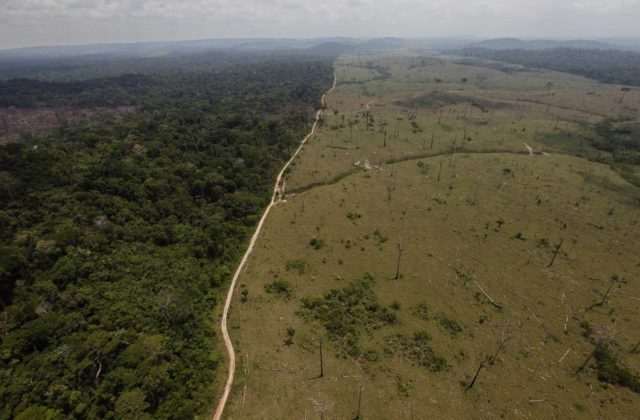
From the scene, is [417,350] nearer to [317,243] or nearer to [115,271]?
[317,243]

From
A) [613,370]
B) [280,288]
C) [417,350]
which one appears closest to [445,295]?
[417,350]

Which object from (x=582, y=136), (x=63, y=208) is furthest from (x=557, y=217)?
(x=63, y=208)

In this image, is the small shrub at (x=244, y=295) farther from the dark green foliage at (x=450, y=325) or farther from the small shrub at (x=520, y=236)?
the small shrub at (x=520, y=236)

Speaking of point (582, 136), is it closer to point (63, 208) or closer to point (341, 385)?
point (341, 385)

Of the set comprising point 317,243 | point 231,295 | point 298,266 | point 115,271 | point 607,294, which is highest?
point 115,271

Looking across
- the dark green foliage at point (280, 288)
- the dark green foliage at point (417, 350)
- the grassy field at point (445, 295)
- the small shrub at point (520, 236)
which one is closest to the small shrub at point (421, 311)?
the grassy field at point (445, 295)

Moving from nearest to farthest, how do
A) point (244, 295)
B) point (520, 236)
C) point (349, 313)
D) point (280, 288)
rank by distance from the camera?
1. point (349, 313)
2. point (244, 295)
3. point (280, 288)
4. point (520, 236)

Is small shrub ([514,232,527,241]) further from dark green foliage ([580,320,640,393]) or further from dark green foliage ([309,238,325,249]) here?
dark green foliage ([309,238,325,249])
